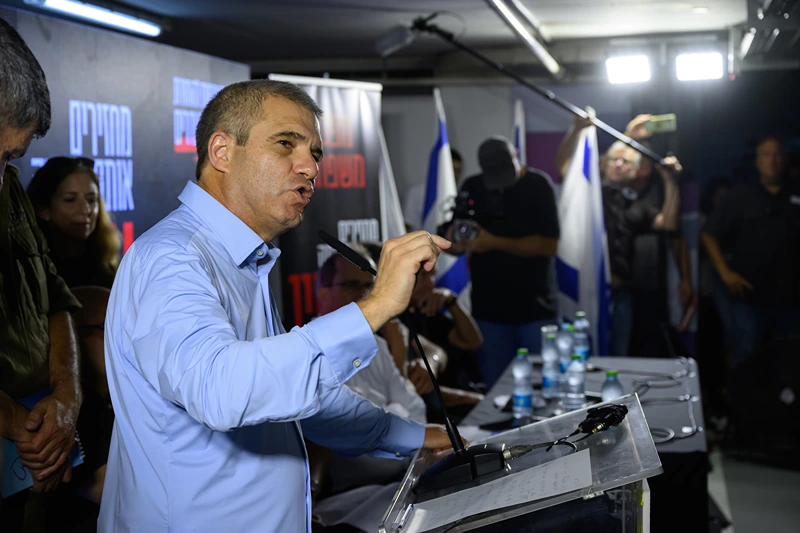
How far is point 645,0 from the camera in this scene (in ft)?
15.6

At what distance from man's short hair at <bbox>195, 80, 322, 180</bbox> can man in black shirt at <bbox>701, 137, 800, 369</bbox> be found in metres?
4.87

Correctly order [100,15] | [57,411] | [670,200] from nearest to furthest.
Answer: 1. [57,411]
2. [100,15]
3. [670,200]

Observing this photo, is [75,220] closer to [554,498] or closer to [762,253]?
[554,498]

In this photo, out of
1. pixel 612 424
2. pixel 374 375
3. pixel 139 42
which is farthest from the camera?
pixel 374 375

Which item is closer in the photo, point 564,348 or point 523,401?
point 523,401

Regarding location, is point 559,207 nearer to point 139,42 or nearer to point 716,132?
point 716,132

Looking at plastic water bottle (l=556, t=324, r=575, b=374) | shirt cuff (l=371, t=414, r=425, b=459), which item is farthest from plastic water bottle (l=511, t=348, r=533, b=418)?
shirt cuff (l=371, t=414, r=425, b=459)

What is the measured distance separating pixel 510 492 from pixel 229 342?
0.41m

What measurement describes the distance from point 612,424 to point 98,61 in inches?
77.5

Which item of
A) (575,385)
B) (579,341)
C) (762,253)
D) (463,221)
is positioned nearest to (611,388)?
(575,385)

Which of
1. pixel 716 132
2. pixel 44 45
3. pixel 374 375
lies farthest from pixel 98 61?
pixel 716 132

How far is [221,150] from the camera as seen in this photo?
1.26m

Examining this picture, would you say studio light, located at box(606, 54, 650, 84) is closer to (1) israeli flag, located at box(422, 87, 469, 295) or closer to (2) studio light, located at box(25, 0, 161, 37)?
(1) israeli flag, located at box(422, 87, 469, 295)

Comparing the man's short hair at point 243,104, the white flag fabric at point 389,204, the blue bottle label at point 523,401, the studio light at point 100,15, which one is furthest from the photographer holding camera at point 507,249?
the man's short hair at point 243,104
